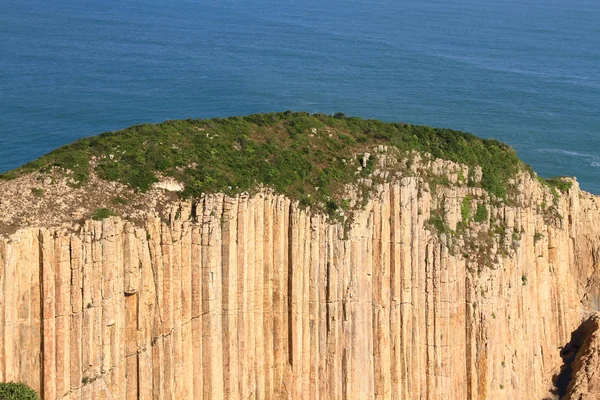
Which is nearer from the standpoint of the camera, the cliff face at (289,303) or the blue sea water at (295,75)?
the cliff face at (289,303)

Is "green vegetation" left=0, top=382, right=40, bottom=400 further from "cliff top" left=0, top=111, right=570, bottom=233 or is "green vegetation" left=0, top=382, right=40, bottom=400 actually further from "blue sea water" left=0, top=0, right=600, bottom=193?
"blue sea water" left=0, top=0, right=600, bottom=193

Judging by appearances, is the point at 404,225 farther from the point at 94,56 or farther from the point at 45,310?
the point at 94,56

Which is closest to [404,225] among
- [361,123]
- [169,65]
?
[361,123]

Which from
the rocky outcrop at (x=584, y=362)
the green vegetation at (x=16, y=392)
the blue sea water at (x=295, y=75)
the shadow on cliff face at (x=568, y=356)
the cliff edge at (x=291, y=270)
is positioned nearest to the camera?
the green vegetation at (x=16, y=392)

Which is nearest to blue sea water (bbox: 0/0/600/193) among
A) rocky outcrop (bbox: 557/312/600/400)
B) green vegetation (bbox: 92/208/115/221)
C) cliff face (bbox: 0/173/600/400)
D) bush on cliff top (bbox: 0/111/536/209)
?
rocky outcrop (bbox: 557/312/600/400)

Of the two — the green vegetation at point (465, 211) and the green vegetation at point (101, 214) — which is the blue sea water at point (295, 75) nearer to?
the green vegetation at point (465, 211)

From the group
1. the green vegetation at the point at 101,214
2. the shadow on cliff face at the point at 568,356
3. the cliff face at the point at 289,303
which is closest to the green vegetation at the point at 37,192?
the green vegetation at the point at 101,214

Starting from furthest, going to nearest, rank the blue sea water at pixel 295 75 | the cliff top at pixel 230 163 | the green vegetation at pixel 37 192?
the blue sea water at pixel 295 75
the cliff top at pixel 230 163
the green vegetation at pixel 37 192
